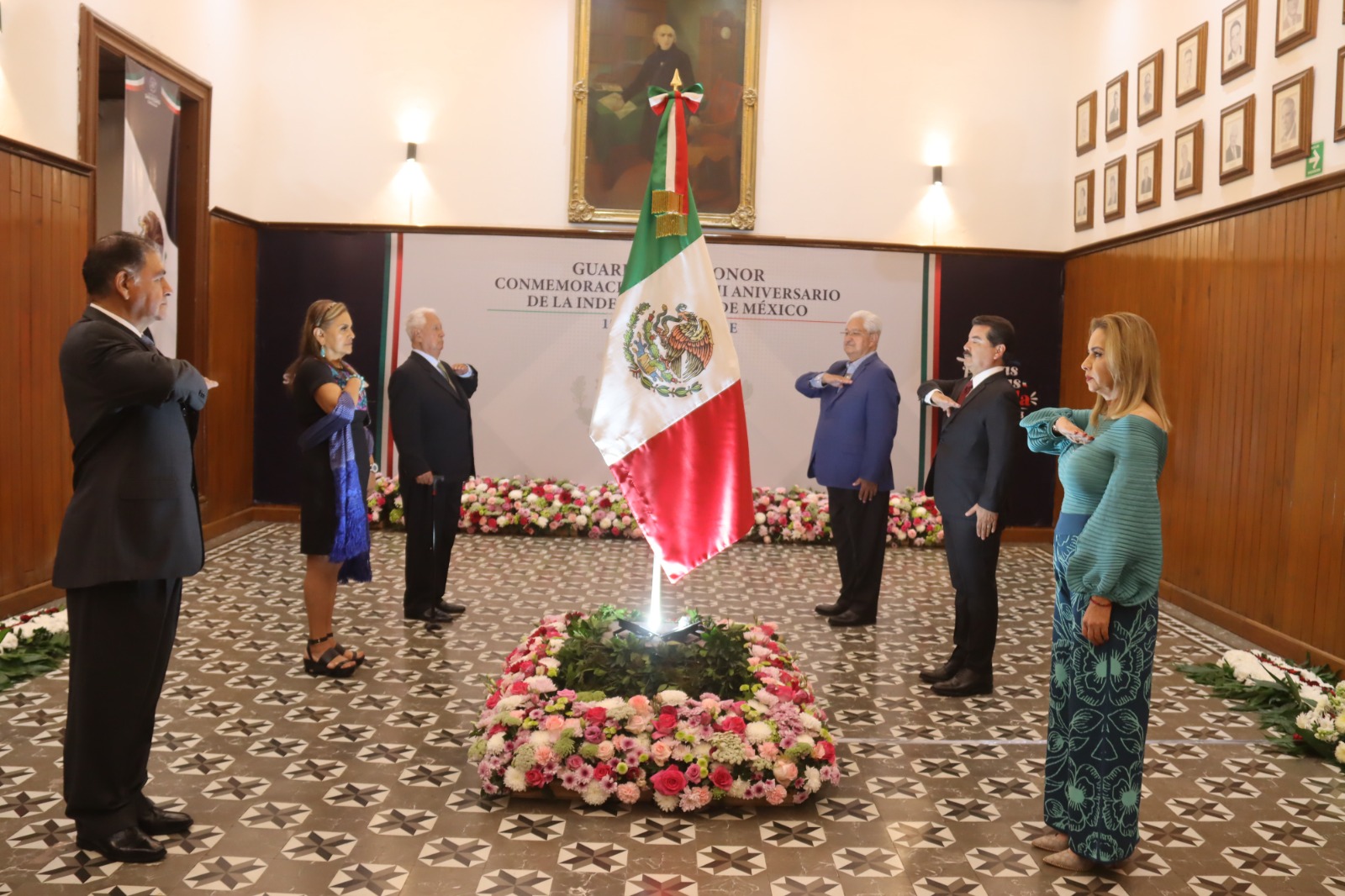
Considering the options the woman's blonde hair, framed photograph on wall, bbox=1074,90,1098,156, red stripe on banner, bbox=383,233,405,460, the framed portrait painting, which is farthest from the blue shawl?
framed photograph on wall, bbox=1074,90,1098,156

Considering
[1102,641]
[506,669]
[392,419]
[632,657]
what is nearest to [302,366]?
[392,419]

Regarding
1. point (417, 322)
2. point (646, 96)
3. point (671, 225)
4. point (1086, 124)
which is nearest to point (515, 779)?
point (671, 225)

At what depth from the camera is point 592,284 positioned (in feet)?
29.0

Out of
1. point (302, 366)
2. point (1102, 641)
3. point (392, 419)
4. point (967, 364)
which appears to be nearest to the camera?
point (1102, 641)

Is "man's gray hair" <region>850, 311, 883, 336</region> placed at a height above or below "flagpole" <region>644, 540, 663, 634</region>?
above

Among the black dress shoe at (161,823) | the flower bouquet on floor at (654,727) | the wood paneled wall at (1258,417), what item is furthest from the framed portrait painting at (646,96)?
the black dress shoe at (161,823)

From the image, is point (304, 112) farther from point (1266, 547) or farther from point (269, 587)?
point (1266, 547)

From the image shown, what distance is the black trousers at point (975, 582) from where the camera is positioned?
464cm

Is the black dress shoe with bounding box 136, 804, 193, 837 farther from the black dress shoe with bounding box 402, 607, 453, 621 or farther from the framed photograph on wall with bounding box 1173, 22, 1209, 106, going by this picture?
the framed photograph on wall with bounding box 1173, 22, 1209, 106

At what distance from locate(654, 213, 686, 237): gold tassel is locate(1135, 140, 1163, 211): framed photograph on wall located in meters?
4.68

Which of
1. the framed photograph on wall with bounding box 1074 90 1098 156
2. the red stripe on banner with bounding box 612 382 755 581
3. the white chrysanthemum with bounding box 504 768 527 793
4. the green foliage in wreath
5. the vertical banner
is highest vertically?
the framed photograph on wall with bounding box 1074 90 1098 156

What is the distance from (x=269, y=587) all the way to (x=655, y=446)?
3.39 meters

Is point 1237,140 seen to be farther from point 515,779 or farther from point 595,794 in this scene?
point 515,779

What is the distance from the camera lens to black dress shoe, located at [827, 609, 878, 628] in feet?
19.2
